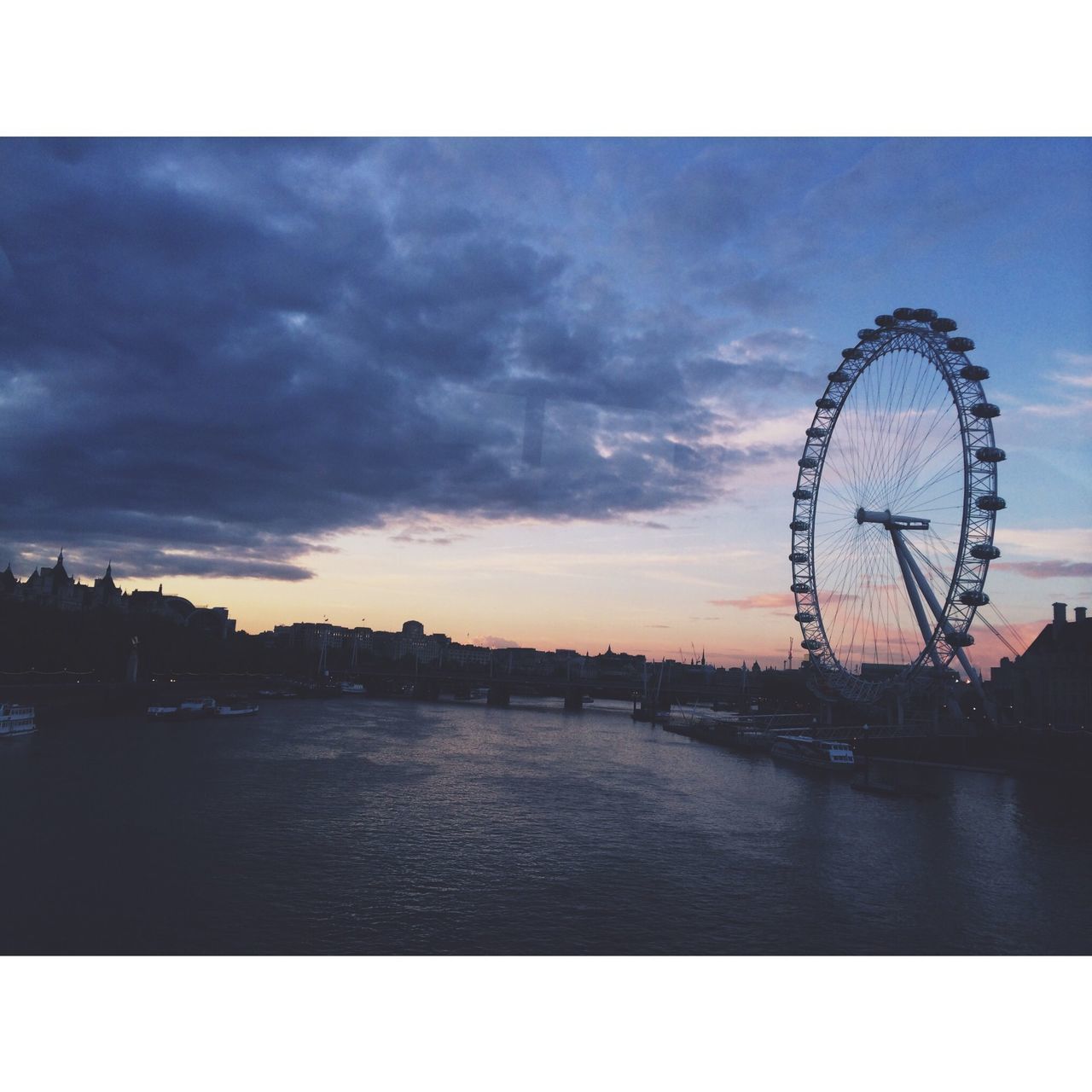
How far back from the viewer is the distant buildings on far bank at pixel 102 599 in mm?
28141

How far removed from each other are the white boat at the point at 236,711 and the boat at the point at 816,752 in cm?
2334

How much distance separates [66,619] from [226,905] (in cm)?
3293

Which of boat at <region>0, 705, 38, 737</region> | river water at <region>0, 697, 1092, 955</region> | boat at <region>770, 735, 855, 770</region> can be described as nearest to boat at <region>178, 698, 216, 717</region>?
boat at <region>0, 705, 38, 737</region>

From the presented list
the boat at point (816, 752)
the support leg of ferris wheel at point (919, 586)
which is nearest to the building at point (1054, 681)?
the support leg of ferris wheel at point (919, 586)

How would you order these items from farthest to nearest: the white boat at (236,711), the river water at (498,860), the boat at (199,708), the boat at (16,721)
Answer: the white boat at (236,711) → the boat at (199,708) → the boat at (16,721) → the river water at (498,860)

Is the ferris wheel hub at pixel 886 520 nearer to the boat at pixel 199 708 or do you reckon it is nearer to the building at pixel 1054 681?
the building at pixel 1054 681

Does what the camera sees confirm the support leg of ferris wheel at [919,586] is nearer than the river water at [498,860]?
No

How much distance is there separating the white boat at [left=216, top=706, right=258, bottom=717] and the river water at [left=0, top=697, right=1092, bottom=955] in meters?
12.4

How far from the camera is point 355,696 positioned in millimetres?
60125

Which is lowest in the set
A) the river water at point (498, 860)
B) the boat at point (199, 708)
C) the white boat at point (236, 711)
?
the white boat at point (236, 711)

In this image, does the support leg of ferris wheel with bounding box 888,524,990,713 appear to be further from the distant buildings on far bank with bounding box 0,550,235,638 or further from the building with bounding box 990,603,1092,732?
the distant buildings on far bank with bounding box 0,550,235,638

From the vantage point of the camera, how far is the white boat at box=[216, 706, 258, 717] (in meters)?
34.4

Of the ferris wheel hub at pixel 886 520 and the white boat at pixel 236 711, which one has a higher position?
the ferris wheel hub at pixel 886 520

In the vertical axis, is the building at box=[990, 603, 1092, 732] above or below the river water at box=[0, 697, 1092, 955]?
above
